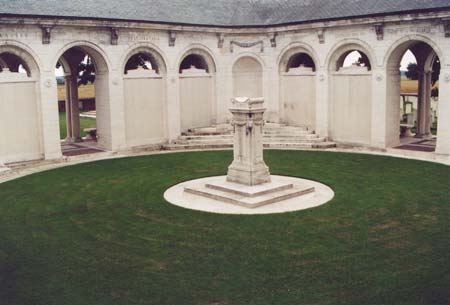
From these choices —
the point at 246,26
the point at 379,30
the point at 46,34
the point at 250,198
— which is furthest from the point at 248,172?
the point at 246,26

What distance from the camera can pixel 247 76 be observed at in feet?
94.0

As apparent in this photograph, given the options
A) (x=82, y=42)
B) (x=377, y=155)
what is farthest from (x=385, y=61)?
(x=82, y=42)

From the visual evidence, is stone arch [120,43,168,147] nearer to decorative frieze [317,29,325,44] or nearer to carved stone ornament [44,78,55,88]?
carved stone ornament [44,78,55,88]

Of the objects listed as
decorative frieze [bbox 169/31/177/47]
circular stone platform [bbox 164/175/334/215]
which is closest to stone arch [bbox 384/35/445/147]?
circular stone platform [bbox 164/175/334/215]

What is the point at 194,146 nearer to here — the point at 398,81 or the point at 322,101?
the point at 322,101

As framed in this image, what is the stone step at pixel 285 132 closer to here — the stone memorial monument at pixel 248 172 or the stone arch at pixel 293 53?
the stone arch at pixel 293 53

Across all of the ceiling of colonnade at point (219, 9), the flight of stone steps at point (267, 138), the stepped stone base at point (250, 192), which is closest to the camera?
the stepped stone base at point (250, 192)

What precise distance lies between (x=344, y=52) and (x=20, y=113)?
15243 mm

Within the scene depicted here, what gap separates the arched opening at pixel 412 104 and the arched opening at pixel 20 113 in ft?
51.6

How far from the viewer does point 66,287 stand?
9.52 meters

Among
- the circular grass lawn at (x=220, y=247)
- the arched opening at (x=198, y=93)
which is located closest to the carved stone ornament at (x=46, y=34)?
the circular grass lawn at (x=220, y=247)

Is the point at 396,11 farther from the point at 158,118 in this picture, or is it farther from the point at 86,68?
the point at 86,68

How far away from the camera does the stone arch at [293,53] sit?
26.1 m

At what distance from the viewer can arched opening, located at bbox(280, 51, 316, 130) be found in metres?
27.0
